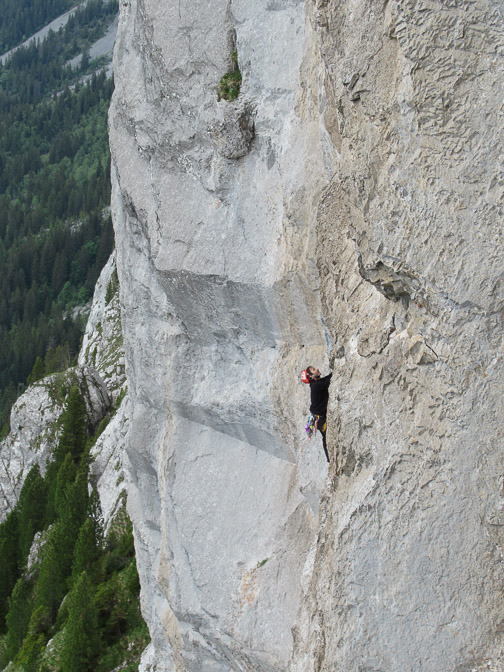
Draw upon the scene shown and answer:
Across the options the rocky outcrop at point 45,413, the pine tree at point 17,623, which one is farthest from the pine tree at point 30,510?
the pine tree at point 17,623

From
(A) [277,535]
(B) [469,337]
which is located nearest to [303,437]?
(A) [277,535]

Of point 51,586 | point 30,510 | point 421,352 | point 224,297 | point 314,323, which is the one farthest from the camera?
point 30,510

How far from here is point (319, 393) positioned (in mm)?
8664

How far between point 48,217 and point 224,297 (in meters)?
130

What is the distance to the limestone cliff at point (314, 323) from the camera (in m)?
5.75

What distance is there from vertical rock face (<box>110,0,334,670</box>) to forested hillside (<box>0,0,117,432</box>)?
57.1 meters

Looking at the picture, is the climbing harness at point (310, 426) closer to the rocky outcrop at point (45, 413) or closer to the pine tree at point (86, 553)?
the pine tree at point (86, 553)

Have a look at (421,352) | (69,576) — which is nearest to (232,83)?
(421,352)

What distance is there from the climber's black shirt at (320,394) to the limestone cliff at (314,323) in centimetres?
96

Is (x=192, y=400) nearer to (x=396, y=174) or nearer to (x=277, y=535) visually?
(x=277, y=535)

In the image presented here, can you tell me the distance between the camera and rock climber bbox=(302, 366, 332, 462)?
28.2ft

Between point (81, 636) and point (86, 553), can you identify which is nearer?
point (81, 636)

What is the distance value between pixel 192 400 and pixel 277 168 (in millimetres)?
4929

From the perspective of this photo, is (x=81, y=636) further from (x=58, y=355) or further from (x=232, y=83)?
(x=58, y=355)
